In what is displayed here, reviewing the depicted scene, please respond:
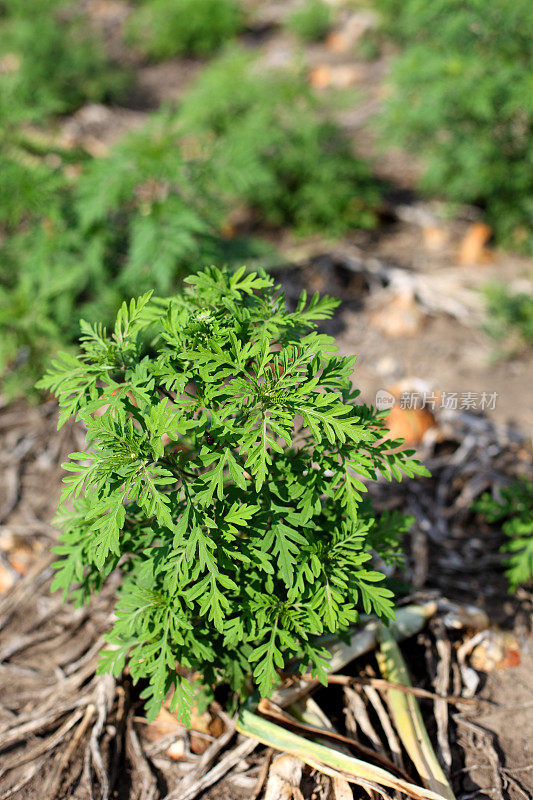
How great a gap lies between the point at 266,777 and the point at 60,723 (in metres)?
0.87

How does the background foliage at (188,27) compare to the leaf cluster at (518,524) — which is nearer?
the leaf cluster at (518,524)

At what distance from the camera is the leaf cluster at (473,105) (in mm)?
4590

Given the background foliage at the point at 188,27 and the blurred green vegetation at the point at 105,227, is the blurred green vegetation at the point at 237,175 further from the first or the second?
the background foliage at the point at 188,27

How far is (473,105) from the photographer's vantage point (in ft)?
15.2

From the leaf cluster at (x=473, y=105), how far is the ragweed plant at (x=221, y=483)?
11.7 ft

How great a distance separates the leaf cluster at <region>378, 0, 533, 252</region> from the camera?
4590mm

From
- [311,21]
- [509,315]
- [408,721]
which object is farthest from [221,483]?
[311,21]

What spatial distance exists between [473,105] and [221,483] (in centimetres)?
422

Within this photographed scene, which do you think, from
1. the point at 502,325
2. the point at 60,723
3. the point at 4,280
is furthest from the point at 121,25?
the point at 60,723

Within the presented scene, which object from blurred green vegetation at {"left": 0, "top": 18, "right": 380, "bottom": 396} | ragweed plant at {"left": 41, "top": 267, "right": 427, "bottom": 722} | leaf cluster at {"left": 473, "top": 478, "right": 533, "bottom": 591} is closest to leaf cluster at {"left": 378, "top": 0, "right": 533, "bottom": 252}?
blurred green vegetation at {"left": 0, "top": 18, "right": 380, "bottom": 396}

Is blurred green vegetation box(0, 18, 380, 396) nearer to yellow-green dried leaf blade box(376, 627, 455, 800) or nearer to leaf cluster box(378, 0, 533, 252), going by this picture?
leaf cluster box(378, 0, 533, 252)

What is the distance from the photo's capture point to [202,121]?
5.29 meters

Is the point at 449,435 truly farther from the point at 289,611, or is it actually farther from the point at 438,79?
the point at 438,79

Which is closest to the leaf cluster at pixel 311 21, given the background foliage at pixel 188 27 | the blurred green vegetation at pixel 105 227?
the background foliage at pixel 188 27
